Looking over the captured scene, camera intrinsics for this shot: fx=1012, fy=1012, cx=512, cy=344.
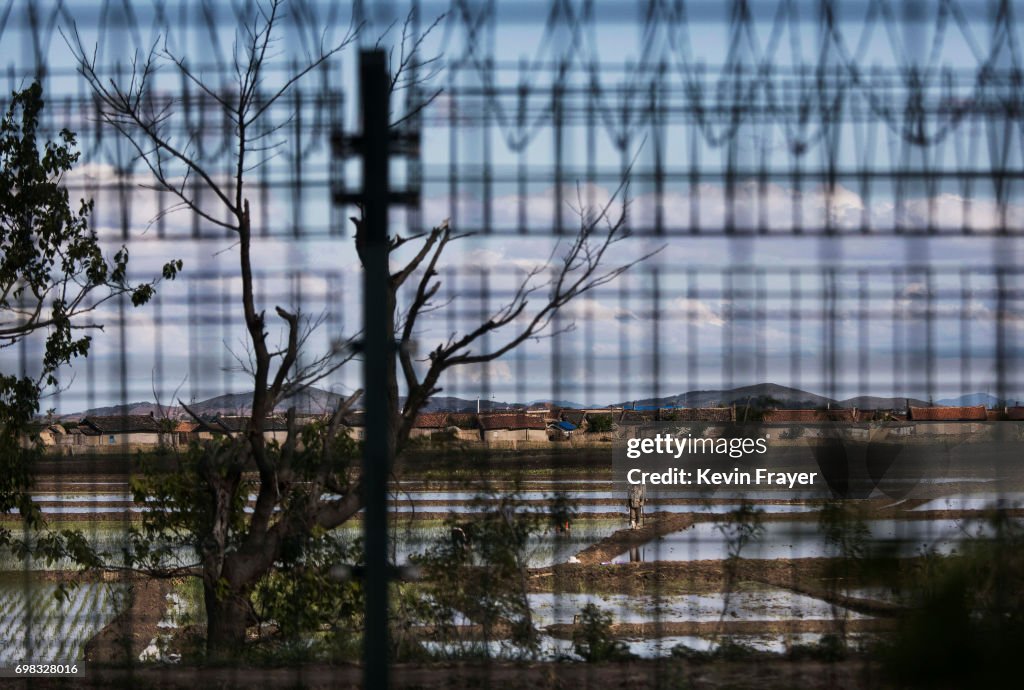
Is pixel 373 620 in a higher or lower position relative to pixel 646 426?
lower

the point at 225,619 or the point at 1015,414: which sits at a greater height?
the point at 1015,414

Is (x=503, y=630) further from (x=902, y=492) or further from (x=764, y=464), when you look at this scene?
(x=902, y=492)

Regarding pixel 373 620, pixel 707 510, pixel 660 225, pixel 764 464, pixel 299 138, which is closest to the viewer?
pixel 373 620

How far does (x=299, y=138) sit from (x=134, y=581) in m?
2.13

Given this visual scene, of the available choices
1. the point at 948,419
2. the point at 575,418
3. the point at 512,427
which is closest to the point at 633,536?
the point at 575,418

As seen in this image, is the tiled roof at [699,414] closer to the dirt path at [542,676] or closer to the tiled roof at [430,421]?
the tiled roof at [430,421]

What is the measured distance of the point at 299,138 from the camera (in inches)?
162

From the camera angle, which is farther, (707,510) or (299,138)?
(707,510)

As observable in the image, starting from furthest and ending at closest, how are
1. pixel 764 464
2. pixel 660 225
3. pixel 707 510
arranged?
pixel 764 464
pixel 707 510
pixel 660 225

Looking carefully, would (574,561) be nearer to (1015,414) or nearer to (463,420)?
(463,420)

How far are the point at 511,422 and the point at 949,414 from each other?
6.68 feet

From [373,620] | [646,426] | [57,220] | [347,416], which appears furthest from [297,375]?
[373,620]

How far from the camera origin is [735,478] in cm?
485

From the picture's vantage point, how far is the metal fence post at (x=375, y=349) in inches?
82.0
